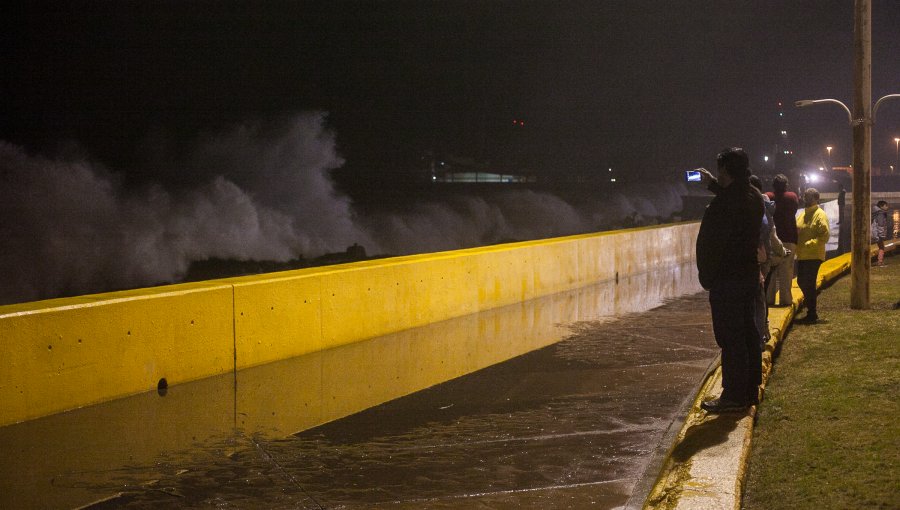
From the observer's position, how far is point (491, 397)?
8211 mm

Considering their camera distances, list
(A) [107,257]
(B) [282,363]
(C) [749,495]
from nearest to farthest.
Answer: (C) [749,495] < (B) [282,363] < (A) [107,257]

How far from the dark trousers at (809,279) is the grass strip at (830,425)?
2.45 ft

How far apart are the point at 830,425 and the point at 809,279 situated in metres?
5.71

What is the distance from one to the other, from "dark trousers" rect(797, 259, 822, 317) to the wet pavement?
1.60 metres

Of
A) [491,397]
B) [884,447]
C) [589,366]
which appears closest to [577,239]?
[589,366]

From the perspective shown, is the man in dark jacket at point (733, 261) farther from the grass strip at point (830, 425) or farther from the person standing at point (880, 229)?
the person standing at point (880, 229)

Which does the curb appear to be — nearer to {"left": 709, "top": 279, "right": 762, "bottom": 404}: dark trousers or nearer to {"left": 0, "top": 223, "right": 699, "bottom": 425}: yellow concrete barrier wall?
{"left": 709, "top": 279, "right": 762, "bottom": 404}: dark trousers

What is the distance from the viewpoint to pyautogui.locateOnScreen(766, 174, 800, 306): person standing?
11.1 m

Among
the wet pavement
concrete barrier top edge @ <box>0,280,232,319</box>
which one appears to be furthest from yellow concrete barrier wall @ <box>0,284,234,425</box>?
the wet pavement

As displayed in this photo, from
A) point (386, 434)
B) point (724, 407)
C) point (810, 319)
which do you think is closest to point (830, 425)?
point (724, 407)

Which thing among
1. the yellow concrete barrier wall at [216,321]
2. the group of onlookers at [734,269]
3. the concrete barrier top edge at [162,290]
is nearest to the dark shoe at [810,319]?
the yellow concrete barrier wall at [216,321]

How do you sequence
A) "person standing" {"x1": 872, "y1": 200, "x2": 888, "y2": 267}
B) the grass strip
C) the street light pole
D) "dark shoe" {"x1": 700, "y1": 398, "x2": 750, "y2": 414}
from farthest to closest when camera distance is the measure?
"person standing" {"x1": 872, "y1": 200, "x2": 888, "y2": 267} → the street light pole → "dark shoe" {"x1": 700, "y1": 398, "x2": 750, "y2": 414} → the grass strip

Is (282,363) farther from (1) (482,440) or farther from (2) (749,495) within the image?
(2) (749,495)

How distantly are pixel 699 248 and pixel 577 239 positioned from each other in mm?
10036
